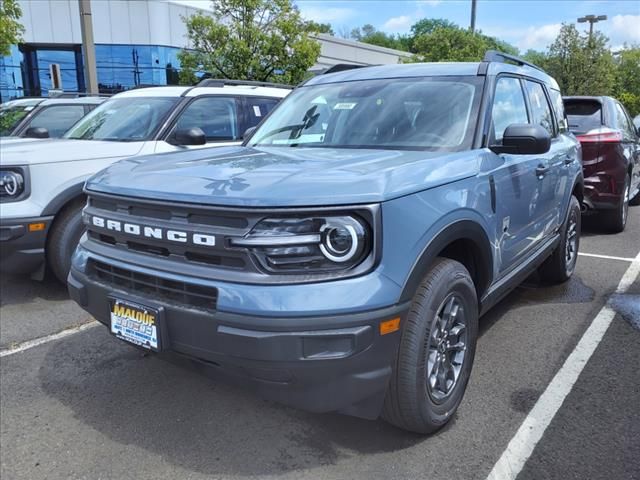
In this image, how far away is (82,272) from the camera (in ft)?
9.57

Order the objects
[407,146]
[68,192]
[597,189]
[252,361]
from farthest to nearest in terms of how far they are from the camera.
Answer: [597,189] < [68,192] < [407,146] < [252,361]

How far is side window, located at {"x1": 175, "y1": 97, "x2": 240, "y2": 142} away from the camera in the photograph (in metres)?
5.97

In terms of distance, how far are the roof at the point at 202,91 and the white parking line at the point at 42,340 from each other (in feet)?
9.04

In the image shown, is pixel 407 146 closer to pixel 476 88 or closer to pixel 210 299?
pixel 476 88

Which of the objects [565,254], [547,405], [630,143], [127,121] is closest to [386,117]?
[547,405]

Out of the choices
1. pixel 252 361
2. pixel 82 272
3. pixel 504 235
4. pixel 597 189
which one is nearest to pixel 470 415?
pixel 504 235

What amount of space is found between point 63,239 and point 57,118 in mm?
4405

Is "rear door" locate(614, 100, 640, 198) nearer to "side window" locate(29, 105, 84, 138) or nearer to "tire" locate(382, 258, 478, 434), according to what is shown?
"tire" locate(382, 258, 478, 434)

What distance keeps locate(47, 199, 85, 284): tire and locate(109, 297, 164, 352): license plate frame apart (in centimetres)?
244

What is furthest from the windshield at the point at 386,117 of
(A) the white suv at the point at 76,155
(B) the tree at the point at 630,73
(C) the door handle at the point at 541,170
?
(B) the tree at the point at 630,73

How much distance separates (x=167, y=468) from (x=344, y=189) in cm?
156

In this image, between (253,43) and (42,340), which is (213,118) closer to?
(42,340)

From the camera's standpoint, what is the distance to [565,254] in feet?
16.9

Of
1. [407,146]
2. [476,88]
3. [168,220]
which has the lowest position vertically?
[168,220]
